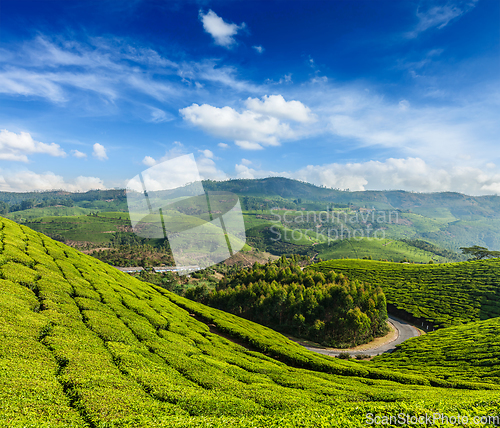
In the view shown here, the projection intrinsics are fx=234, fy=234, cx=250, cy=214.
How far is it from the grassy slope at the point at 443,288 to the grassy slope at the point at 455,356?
51.7 feet

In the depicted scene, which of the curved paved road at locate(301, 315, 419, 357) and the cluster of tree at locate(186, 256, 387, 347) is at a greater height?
the cluster of tree at locate(186, 256, 387, 347)

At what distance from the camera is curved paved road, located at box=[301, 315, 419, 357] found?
4187 cm

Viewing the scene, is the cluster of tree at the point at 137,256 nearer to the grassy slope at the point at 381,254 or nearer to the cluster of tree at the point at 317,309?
the cluster of tree at the point at 317,309

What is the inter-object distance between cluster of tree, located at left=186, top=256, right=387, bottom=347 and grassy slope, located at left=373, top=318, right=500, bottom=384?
9.00m

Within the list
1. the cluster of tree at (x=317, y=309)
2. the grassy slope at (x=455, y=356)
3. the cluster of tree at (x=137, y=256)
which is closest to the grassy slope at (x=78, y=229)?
the cluster of tree at (x=137, y=256)

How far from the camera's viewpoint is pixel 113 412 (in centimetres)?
746

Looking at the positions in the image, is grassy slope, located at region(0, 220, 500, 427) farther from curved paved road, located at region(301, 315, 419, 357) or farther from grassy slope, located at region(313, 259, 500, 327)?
grassy slope, located at region(313, 259, 500, 327)

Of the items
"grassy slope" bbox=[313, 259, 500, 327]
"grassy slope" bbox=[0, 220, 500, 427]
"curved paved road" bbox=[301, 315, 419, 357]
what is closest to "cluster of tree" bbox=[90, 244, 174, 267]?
"curved paved road" bbox=[301, 315, 419, 357]

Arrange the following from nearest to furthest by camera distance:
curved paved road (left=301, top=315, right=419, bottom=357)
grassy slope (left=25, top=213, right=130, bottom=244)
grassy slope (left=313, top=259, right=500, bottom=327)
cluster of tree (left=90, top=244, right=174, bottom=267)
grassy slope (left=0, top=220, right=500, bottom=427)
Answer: grassy slope (left=0, top=220, right=500, bottom=427) → curved paved road (left=301, top=315, right=419, bottom=357) → grassy slope (left=313, top=259, right=500, bottom=327) → cluster of tree (left=90, top=244, right=174, bottom=267) → grassy slope (left=25, top=213, right=130, bottom=244)

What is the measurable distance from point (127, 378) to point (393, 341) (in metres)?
53.8

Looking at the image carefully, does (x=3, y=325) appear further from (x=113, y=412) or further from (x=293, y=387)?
(x=293, y=387)

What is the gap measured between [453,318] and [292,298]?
35815mm

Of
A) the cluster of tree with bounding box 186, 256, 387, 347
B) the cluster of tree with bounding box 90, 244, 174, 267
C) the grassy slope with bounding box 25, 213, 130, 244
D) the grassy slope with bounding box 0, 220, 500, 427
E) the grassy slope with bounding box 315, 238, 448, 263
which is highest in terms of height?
the grassy slope with bounding box 0, 220, 500, 427

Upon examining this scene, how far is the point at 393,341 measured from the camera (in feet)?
154
